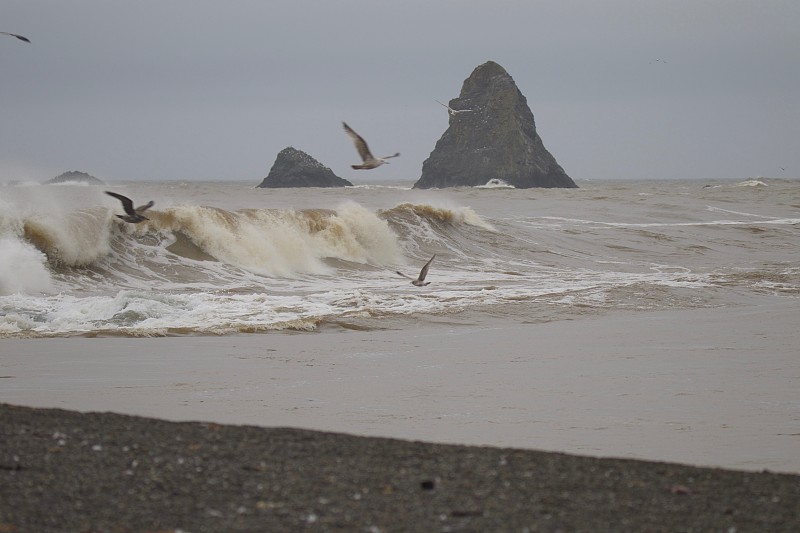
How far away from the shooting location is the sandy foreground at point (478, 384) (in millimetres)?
7434

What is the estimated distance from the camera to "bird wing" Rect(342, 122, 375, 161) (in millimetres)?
15330

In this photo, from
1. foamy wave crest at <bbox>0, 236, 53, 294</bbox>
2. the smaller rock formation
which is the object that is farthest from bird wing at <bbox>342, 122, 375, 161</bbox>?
the smaller rock formation

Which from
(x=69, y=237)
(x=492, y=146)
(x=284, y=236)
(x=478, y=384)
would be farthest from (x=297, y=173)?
(x=478, y=384)

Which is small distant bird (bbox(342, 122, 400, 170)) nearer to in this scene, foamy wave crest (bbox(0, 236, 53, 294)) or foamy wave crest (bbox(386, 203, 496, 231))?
foamy wave crest (bbox(0, 236, 53, 294))

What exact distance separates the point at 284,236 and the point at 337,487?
19.8 m

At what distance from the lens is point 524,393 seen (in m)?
9.15

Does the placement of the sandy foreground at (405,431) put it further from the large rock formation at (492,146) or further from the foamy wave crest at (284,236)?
the large rock formation at (492,146)

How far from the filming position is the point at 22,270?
17766mm

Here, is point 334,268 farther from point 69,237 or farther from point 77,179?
point 77,179

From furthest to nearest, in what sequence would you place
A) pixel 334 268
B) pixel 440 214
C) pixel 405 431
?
1. pixel 440 214
2. pixel 334 268
3. pixel 405 431

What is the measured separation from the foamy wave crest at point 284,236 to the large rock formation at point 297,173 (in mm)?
79750

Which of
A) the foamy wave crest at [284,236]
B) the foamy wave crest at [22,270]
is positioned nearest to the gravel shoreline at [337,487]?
the foamy wave crest at [22,270]

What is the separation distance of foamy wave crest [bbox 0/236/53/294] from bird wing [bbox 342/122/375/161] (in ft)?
19.9

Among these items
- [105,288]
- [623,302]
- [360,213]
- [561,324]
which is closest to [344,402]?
[561,324]
